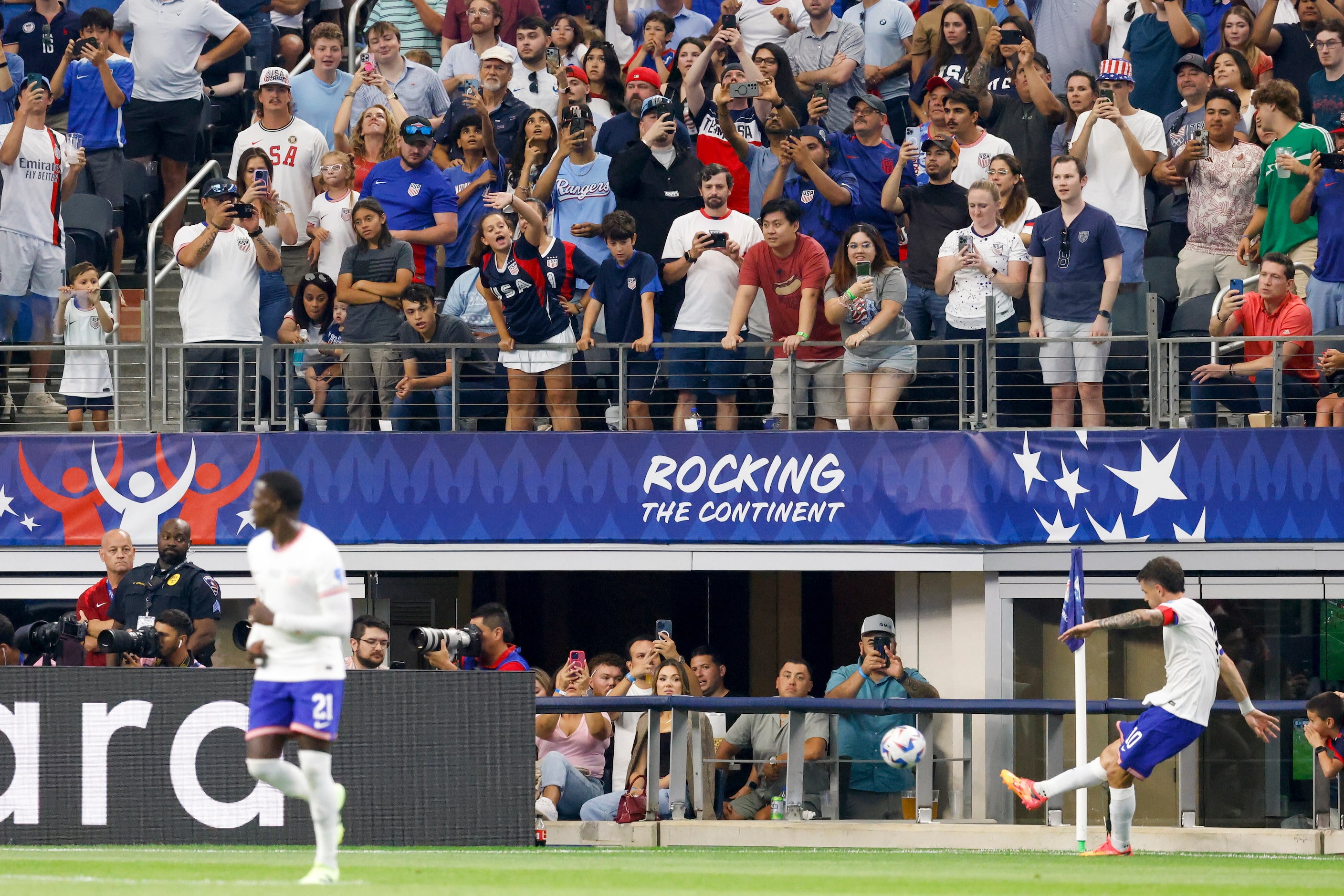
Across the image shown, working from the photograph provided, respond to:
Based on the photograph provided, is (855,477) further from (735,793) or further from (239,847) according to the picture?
(239,847)

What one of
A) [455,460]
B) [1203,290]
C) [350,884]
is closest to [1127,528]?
[1203,290]

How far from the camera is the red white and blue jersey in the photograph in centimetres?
1566

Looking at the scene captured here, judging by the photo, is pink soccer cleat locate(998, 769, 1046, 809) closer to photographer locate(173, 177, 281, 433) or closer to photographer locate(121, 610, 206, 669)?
photographer locate(121, 610, 206, 669)

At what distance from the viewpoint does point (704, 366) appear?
1559 centimetres

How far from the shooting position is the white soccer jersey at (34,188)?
16625 millimetres

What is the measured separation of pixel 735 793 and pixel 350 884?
19.2 ft

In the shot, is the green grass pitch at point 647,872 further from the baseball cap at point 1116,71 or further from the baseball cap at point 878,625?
the baseball cap at point 1116,71

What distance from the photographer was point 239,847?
12.2m

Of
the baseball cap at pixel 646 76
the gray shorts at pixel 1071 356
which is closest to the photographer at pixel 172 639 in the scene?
the gray shorts at pixel 1071 356

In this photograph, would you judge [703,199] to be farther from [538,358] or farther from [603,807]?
[603,807]

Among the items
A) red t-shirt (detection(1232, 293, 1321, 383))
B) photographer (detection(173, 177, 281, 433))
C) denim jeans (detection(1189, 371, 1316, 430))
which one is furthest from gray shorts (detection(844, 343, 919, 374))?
photographer (detection(173, 177, 281, 433))

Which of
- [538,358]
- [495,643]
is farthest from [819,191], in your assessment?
[495,643]

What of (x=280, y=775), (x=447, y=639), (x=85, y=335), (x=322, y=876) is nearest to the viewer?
(x=322, y=876)

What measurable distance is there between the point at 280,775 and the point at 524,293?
760 centimetres
